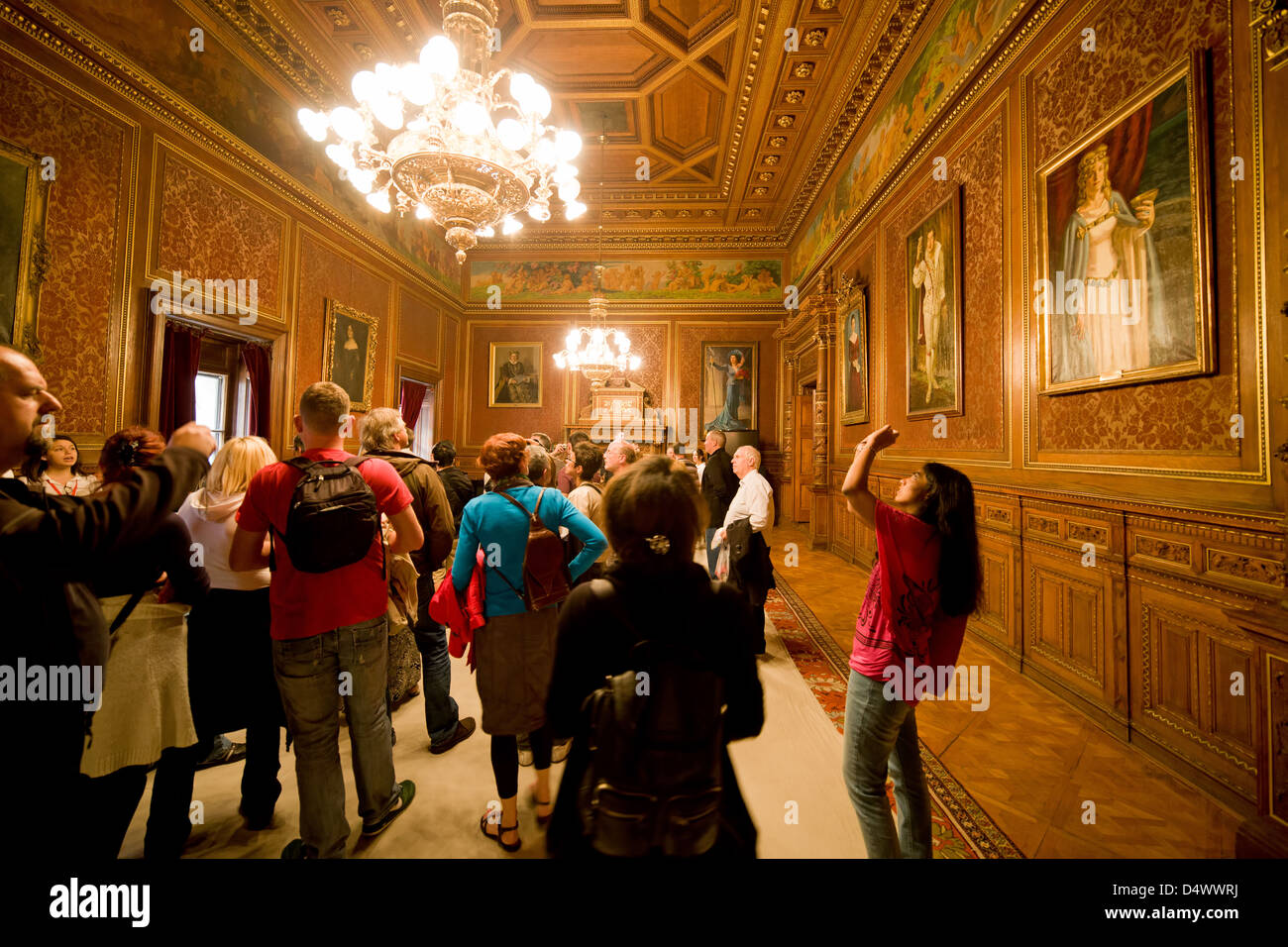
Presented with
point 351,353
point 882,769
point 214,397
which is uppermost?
point 351,353

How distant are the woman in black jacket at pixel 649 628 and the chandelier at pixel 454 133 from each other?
3.15m

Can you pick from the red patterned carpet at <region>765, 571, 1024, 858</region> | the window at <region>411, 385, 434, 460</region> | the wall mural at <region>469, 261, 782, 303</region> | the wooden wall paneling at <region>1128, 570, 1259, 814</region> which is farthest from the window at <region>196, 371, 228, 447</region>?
the wooden wall paneling at <region>1128, 570, 1259, 814</region>

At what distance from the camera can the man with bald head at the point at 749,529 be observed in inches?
152

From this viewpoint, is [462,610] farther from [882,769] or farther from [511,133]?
[511,133]

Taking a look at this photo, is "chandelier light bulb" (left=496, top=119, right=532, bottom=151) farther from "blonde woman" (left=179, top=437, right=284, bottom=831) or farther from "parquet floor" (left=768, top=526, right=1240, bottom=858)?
"parquet floor" (left=768, top=526, right=1240, bottom=858)

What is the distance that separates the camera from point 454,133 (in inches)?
146

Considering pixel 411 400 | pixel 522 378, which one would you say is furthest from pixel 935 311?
pixel 411 400

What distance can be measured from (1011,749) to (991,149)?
471 centimetres

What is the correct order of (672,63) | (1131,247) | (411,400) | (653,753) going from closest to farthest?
(653,753) → (1131,247) → (672,63) → (411,400)

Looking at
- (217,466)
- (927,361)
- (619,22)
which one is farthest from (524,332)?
(217,466)

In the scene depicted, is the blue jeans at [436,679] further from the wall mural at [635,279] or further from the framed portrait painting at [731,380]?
the wall mural at [635,279]

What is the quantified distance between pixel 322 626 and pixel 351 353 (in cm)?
722

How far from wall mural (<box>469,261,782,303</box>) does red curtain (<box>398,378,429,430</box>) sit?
9.68 feet

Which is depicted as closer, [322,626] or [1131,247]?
[322,626]
